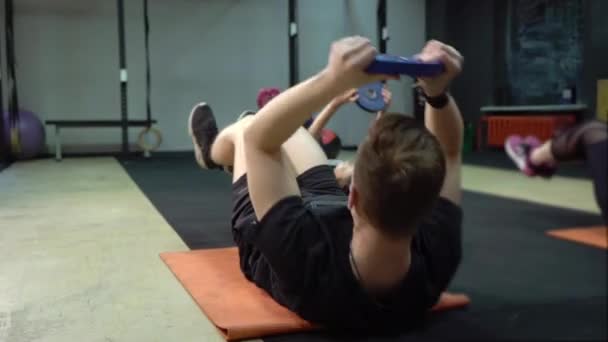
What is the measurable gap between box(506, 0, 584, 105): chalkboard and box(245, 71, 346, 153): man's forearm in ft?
0.67

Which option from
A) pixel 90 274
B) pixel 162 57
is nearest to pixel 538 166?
pixel 90 274

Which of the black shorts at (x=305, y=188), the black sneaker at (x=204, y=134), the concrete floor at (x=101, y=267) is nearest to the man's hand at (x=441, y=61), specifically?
the concrete floor at (x=101, y=267)

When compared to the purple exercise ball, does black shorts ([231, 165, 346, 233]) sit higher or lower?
higher

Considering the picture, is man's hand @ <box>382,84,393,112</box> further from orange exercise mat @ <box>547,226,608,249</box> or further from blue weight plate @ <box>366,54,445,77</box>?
orange exercise mat @ <box>547,226,608,249</box>

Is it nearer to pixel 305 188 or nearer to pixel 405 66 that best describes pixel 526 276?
pixel 405 66

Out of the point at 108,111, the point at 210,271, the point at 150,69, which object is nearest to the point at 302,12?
the point at 150,69

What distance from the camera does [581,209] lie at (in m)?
0.43

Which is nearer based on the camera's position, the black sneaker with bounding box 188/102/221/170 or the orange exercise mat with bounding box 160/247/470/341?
the orange exercise mat with bounding box 160/247/470/341

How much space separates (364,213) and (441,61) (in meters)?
0.26

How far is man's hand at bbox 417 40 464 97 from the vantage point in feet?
2.06

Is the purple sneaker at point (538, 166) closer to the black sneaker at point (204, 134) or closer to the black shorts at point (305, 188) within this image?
the black shorts at point (305, 188)

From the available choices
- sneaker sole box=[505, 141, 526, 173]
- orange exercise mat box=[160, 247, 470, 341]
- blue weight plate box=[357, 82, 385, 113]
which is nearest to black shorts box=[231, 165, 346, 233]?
orange exercise mat box=[160, 247, 470, 341]

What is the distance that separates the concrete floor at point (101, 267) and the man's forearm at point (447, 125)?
43 millimetres

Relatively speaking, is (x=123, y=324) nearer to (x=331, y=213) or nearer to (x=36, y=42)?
(x=331, y=213)
